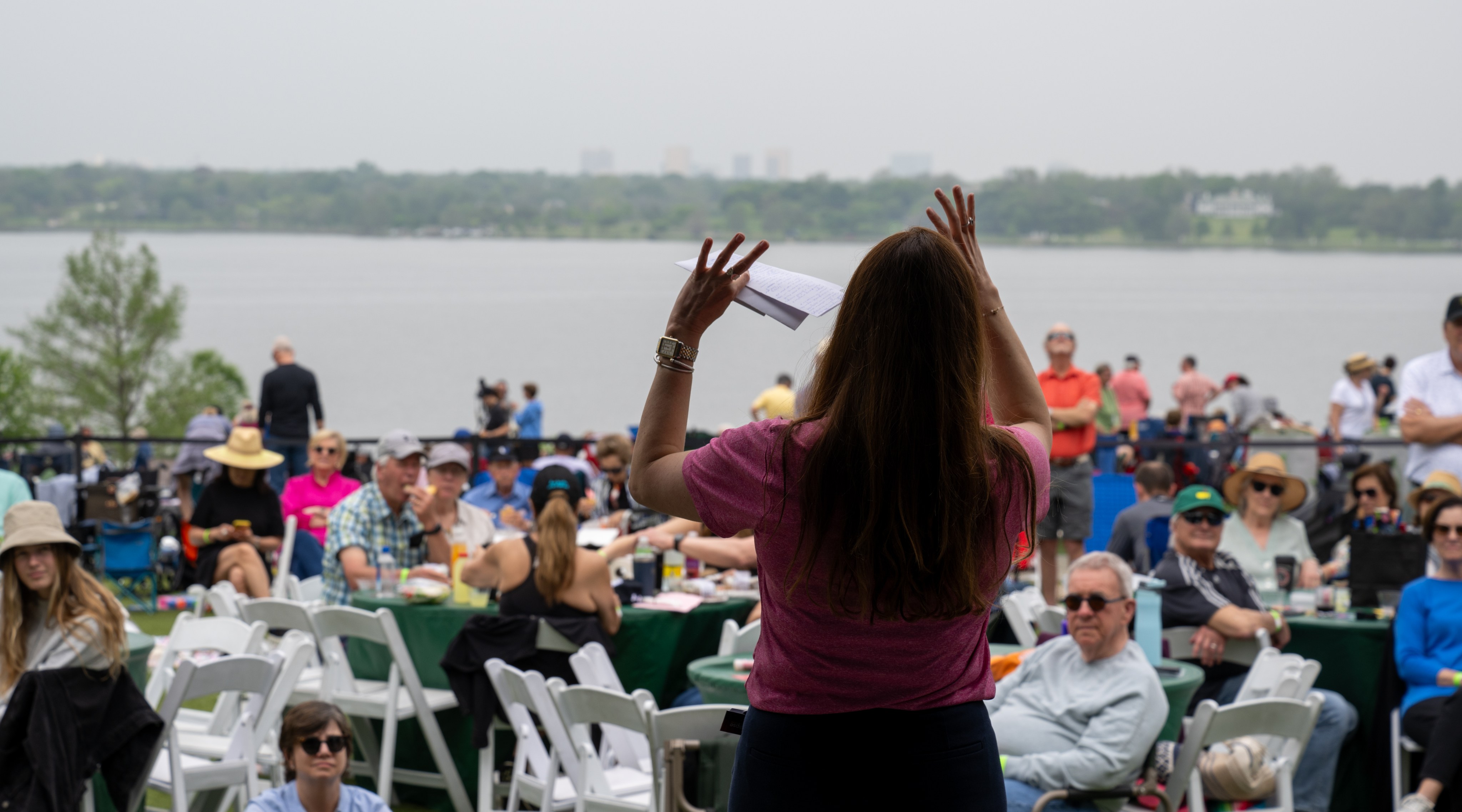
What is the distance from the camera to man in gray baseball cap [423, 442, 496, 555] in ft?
21.4

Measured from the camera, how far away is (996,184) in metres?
90.8

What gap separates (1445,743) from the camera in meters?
4.48

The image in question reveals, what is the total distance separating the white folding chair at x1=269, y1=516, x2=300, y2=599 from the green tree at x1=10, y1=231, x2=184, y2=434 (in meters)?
49.6

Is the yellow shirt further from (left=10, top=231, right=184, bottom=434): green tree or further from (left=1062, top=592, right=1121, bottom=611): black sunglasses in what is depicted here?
(left=10, top=231, right=184, bottom=434): green tree

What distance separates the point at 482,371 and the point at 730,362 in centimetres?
1845

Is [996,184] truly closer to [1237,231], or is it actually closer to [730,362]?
[730,362]

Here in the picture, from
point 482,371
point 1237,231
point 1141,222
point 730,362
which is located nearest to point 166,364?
point 482,371

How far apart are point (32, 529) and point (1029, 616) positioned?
12.6 ft

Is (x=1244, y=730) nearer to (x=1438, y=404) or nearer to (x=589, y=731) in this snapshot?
(x=589, y=731)

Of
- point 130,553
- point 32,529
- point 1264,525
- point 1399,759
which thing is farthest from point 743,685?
point 130,553

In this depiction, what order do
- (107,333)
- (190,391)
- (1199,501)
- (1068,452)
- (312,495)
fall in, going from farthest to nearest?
(107,333), (190,391), (312,495), (1068,452), (1199,501)

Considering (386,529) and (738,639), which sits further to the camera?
(386,529)

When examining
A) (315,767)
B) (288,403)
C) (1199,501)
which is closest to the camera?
(315,767)

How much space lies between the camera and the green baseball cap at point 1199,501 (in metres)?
5.52
